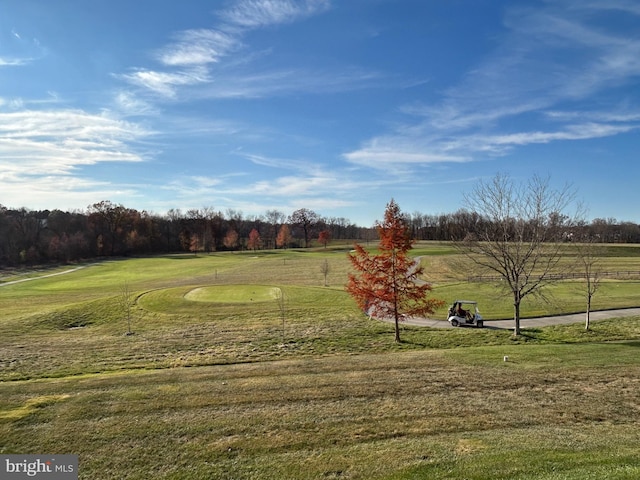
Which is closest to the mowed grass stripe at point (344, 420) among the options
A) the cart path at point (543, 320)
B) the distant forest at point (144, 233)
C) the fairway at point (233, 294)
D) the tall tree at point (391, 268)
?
the tall tree at point (391, 268)

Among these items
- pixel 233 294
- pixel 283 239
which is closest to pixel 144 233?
pixel 283 239

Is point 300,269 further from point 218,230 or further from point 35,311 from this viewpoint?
point 218,230

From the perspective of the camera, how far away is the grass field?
28.3 feet

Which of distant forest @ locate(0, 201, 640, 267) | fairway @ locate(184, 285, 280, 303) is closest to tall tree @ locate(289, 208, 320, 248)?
distant forest @ locate(0, 201, 640, 267)

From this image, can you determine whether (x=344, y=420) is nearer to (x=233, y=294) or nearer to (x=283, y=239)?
(x=233, y=294)

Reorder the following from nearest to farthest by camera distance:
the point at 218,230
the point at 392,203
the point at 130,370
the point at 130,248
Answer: the point at 130,370, the point at 392,203, the point at 130,248, the point at 218,230

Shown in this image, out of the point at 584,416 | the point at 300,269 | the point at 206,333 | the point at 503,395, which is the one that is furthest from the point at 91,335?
the point at 300,269

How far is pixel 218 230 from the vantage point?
13025cm

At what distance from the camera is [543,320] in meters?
29.2

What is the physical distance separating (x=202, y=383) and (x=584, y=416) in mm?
12481

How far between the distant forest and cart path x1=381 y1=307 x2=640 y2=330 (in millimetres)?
46184

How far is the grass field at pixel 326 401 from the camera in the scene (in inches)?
340

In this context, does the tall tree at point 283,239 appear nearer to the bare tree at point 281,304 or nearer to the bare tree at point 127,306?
the bare tree at point 281,304

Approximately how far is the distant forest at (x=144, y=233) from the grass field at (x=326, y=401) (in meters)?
59.1
